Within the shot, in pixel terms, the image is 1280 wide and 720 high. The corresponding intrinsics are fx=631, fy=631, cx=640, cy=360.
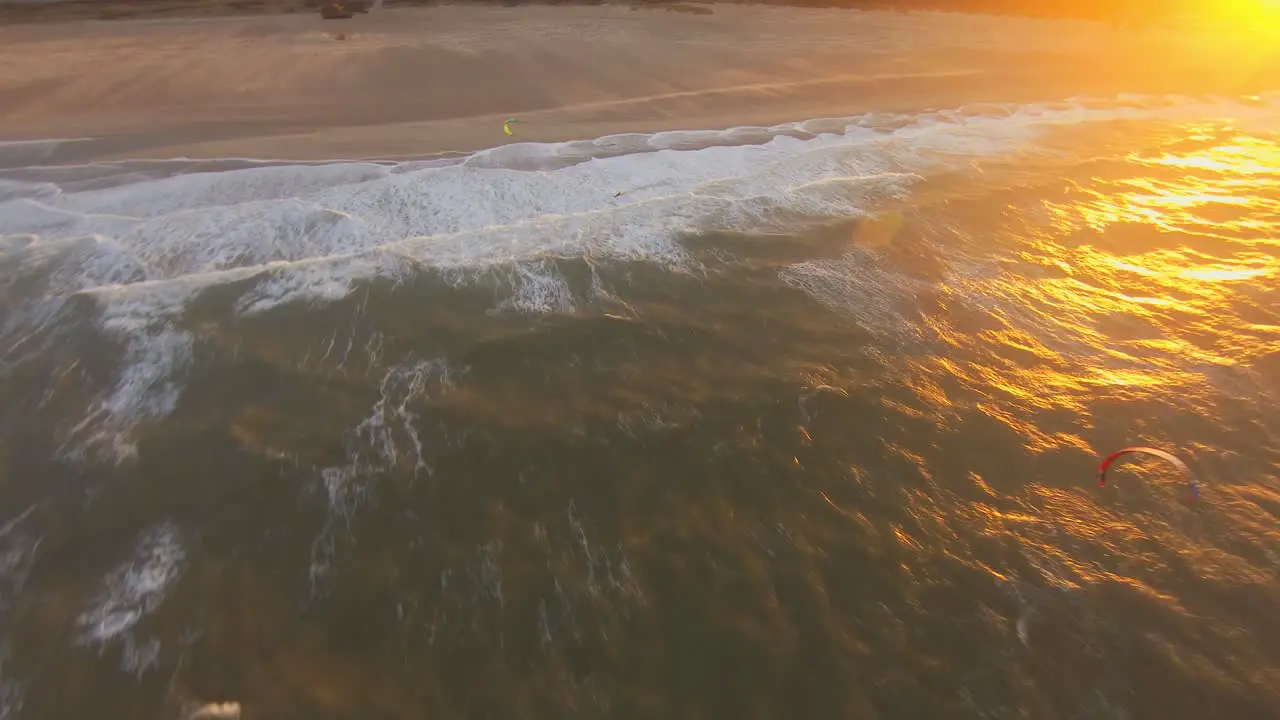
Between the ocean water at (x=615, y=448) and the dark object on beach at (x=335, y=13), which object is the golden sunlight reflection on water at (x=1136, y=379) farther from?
the dark object on beach at (x=335, y=13)

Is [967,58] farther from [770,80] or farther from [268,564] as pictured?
[268,564]

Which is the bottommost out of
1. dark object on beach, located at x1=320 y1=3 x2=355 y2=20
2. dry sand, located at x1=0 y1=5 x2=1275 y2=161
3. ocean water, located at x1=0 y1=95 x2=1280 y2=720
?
ocean water, located at x1=0 y1=95 x2=1280 y2=720

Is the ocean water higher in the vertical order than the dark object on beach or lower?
lower

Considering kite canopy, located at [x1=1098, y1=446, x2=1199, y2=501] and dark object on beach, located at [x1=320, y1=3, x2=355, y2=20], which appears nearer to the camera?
kite canopy, located at [x1=1098, y1=446, x2=1199, y2=501]

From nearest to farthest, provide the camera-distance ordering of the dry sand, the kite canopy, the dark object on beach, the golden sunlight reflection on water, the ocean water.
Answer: the ocean water, the golden sunlight reflection on water, the kite canopy, the dry sand, the dark object on beach

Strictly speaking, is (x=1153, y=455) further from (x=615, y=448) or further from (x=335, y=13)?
(x=335, y=13)

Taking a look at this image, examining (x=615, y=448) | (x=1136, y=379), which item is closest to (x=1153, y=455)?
(x=1136, y=379)

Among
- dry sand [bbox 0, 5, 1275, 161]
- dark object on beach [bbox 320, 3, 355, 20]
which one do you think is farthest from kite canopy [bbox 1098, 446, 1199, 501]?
dark object on beach [bbox 320, 3, 355, 20]

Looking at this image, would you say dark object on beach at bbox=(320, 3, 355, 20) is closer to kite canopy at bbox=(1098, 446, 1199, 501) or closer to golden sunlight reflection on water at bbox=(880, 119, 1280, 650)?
golden sunlight reflection on water at bbox=(880, 119, 1280, 650)
